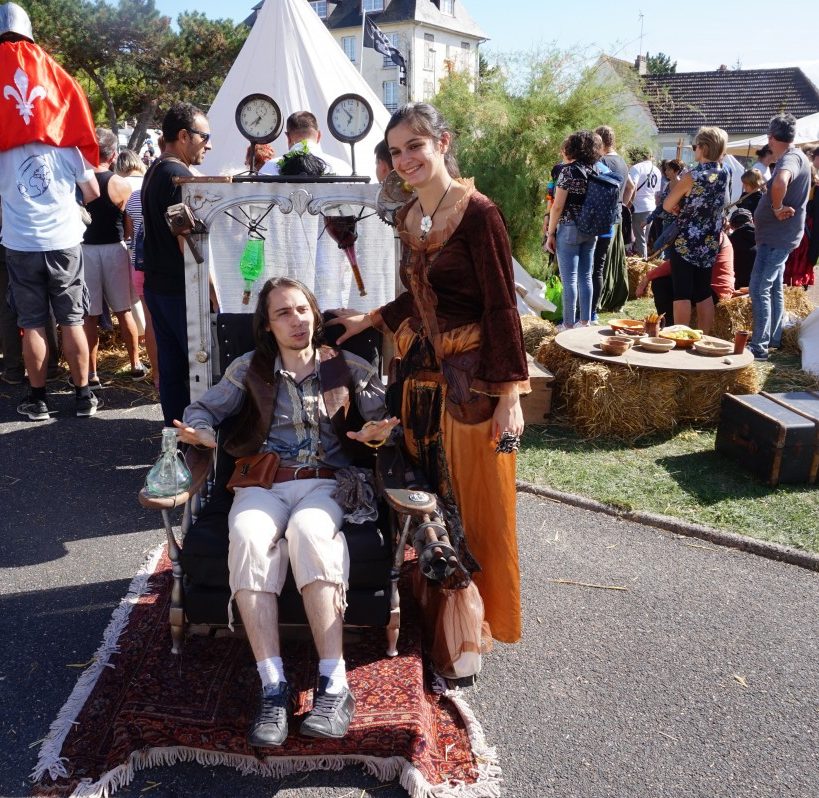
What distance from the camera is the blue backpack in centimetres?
711

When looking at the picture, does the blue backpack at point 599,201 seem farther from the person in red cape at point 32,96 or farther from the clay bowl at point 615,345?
the person in red cape at point 32,96

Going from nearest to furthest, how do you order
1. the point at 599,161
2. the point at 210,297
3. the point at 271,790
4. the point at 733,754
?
the point at 271,790 < the point at 733,754 < the point at 210,297 < the point at 599,161

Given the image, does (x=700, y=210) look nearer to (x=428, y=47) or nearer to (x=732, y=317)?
(x=732, y=317)

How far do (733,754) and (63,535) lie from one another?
11.2ft

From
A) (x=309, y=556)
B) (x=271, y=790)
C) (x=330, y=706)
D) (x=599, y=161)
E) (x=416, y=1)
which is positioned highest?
(x=416, y=1)

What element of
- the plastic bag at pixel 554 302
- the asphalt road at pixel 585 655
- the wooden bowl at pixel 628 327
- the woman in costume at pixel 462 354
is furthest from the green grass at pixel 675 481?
the plastic bag at pixel 554 302

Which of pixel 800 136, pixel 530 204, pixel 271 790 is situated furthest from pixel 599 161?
pixel 800 136

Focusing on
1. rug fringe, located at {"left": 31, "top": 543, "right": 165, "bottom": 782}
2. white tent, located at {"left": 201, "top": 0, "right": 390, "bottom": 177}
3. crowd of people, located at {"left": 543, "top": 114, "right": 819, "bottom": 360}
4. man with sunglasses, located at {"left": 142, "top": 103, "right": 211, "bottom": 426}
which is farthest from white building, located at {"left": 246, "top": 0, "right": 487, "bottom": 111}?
rug fringe, located at {"left": 31, "top": 543, "right": 165, "bottom": 782}

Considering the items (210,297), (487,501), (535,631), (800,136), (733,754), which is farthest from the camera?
(800,136)

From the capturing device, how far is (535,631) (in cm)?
344

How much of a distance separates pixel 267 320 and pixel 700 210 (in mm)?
4616

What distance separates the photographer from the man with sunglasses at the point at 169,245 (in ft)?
14.6

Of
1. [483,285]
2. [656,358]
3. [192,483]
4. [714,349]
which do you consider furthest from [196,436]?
[714,349]

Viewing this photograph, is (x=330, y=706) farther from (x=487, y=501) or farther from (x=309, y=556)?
(x=487, y=501)
